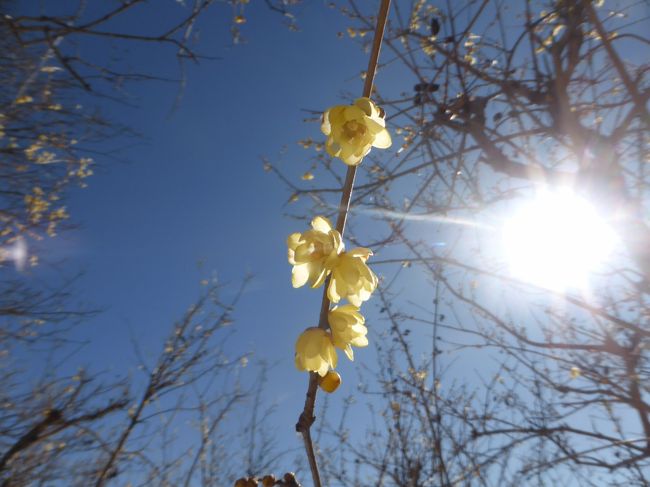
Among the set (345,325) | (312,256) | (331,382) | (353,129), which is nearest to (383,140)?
(353,129)

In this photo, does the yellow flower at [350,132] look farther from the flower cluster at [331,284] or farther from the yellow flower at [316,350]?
the yellow flower at [316,350]

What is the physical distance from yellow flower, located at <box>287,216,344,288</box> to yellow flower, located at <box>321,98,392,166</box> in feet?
0.81

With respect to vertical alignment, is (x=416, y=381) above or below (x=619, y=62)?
below

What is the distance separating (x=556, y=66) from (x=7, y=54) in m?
4.59

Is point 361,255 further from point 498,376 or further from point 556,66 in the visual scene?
point 498,376

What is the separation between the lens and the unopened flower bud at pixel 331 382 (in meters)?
0.91

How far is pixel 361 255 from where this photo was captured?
113 cm

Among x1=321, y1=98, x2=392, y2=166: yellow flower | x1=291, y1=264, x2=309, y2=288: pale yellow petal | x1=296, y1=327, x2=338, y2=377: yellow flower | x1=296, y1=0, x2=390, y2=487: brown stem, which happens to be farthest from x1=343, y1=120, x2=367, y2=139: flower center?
x1=296, y1=327, x2=338, y2=377: yellow flower

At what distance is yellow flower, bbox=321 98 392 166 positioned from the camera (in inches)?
46.5

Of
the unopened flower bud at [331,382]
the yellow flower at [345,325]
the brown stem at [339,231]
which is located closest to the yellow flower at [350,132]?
the brown stem at [339,231]

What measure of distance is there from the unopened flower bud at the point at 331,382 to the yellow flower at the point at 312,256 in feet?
0.82

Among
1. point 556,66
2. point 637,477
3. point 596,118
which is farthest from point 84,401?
point 596,118

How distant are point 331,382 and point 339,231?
0.33m

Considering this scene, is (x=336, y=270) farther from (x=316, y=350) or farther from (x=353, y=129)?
(x=353, y=129)
